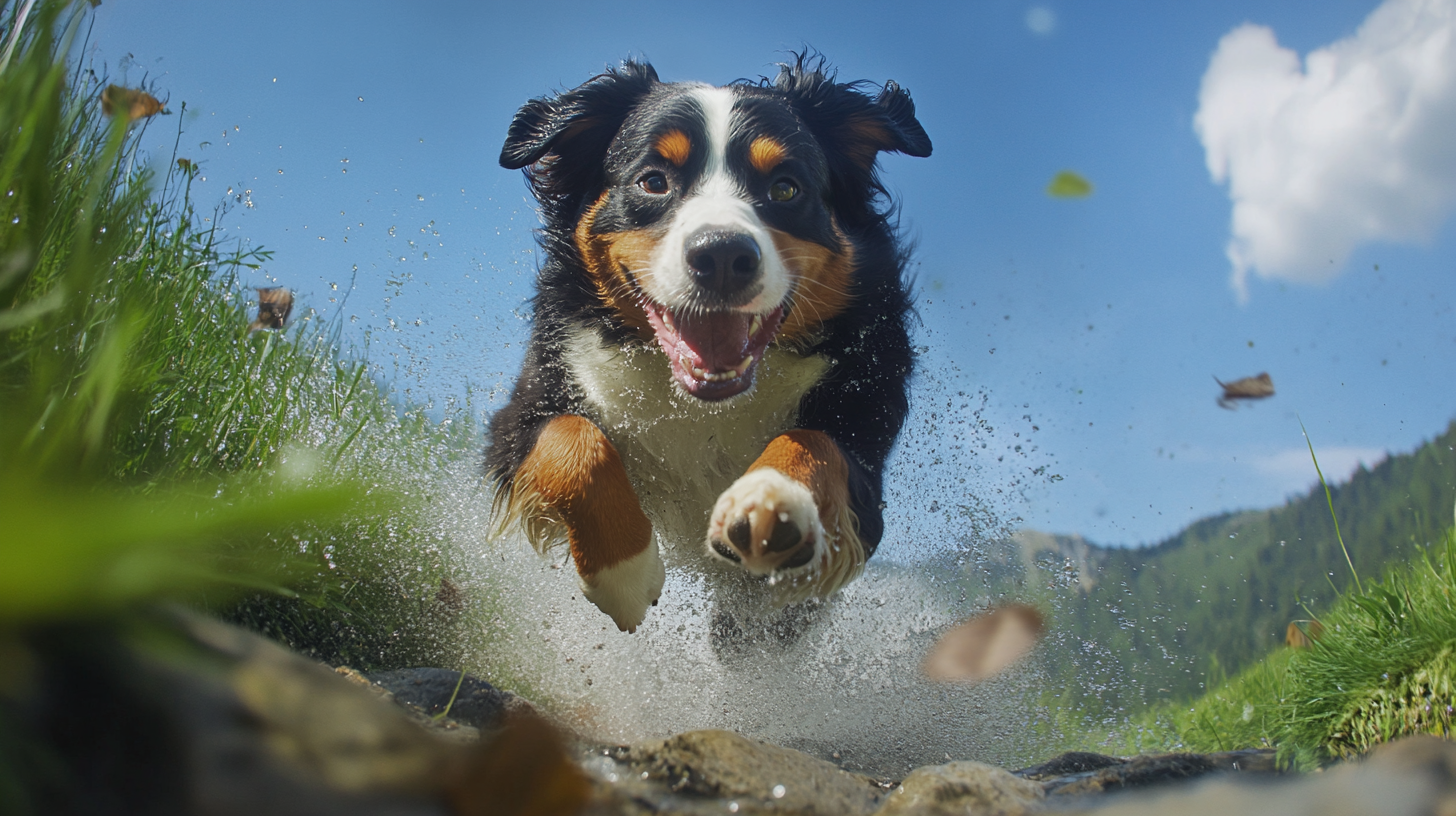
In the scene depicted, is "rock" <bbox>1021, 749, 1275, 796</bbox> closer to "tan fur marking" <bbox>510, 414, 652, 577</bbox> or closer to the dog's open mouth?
"tan fur marking" <bbox>510, 414, 652, 577</bbox>

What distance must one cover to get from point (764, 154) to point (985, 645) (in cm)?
267

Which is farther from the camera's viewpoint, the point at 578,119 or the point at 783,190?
the point at 578,119

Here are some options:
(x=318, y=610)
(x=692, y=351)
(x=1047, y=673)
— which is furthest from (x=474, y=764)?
(x=1047, y=673)

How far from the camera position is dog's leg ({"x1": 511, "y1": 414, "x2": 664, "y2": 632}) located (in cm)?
259

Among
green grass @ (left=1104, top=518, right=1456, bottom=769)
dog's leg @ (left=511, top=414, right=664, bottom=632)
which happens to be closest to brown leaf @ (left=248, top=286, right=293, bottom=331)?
dog's leg @ (left=511, top=414, right=664, bottom=632)

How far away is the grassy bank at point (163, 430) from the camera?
61 centimetres

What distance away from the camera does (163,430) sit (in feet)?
7.28

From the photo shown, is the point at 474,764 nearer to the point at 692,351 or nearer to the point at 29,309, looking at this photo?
the point at 29,309

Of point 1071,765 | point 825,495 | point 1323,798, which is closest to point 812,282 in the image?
point 825,495

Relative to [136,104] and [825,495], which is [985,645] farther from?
[136,104]

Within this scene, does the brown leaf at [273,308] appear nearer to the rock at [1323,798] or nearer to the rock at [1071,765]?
the rock at [1071,765]

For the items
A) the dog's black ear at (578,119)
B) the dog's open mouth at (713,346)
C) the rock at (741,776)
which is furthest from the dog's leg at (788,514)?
the dog's black ear at (578,119)

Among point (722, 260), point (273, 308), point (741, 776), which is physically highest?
point (722, 260)

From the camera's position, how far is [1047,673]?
12.5ft
